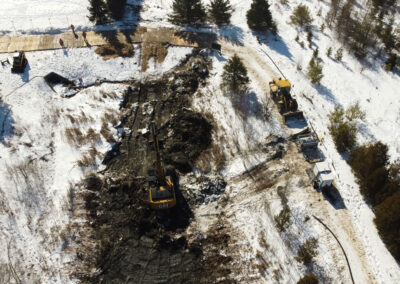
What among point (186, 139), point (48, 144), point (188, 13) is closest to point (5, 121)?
point (48, 144)

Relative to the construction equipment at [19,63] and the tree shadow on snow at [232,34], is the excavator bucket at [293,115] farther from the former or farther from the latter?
the construction equipment at [19,63]

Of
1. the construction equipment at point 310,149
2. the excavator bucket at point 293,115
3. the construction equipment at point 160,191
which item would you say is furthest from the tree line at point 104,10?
the construction equipment at point 310,149

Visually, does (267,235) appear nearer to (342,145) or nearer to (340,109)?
(342,145)

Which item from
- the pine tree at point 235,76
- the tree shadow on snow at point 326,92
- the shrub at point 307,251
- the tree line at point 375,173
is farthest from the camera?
the tree shadow on snow at point 326,92

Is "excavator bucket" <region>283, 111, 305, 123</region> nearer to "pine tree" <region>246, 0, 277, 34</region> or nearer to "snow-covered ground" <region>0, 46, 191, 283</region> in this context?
"snow-covered ground" <region>0, 46, 191, 283</region>

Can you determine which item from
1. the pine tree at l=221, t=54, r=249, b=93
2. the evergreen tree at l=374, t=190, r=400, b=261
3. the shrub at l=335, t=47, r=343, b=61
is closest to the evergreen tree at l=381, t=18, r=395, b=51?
the shrub at l=335, t=47, r=343, b=61
